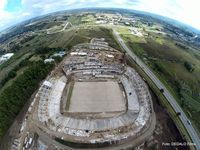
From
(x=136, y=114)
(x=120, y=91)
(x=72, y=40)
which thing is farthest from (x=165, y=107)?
(x=72, y=40)

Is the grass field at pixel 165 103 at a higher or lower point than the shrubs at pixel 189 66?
lower

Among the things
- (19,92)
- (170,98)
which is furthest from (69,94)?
(170,98)

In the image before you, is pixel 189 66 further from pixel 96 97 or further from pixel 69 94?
pixel 69 94

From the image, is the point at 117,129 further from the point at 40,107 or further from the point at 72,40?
the point at 72,40

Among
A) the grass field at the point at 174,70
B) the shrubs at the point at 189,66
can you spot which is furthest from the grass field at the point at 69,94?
the shrubs at the point at 189,66

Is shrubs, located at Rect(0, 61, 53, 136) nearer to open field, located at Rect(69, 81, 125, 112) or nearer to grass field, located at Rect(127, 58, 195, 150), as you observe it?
open field, located at Rect(69, 81, 125, 112)

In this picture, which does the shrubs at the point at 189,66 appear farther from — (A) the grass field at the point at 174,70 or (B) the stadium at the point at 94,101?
(B) the stadium at the point at 94,101

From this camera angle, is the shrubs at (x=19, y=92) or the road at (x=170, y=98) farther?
the shrubs at (x=19, y=92)
